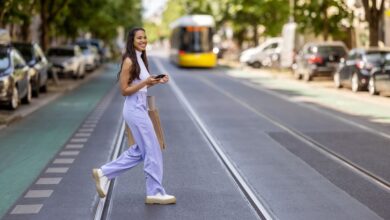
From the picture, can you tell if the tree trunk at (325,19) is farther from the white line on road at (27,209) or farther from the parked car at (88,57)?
the white line on road at (27,209)

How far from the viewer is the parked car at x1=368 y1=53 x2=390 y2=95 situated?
25594mm

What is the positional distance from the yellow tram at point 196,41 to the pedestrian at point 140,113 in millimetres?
44069

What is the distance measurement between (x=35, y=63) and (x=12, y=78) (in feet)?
19.5

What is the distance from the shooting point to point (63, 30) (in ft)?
171

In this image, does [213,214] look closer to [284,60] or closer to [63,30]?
[284,60]

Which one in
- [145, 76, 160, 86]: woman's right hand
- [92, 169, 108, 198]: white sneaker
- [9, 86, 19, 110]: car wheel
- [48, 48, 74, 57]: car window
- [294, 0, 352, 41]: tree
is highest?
[294, 0, 352, 41]: tree

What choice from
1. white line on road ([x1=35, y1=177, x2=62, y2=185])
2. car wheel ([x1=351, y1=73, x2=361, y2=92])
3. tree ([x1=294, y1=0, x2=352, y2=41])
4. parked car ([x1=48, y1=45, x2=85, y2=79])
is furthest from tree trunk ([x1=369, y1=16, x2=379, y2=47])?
white line on road ([x1=35, y1=177, x2=62, y2=185])

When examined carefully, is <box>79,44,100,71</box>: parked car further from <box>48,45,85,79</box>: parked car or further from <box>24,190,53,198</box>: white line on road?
<box>24,190,53,198</box>: white line on road

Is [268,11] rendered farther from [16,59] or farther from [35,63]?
[16,59]

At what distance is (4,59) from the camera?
2177 centimetres

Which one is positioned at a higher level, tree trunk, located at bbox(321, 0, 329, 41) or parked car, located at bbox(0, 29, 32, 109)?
tree trunk, located at bbox(321, 0, 329, 41)

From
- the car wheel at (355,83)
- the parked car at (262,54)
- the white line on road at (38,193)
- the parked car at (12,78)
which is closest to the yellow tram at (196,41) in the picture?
the parked car at (262,54)

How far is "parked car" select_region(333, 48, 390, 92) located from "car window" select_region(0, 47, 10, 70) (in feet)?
38.1

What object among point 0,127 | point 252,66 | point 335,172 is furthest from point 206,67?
point 335,172
